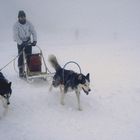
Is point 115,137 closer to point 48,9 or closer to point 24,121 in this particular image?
point 24,121

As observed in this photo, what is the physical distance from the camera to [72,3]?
35.8 meters

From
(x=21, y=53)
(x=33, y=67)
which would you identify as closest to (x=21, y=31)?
(x=21, y=53)

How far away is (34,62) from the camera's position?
8.03m

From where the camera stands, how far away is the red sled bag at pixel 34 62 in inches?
315

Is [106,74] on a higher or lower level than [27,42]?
lower

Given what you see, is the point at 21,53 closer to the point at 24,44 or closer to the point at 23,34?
the point at 24,44

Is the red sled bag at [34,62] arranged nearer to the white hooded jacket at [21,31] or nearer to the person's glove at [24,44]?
the person's glove at [24,44]

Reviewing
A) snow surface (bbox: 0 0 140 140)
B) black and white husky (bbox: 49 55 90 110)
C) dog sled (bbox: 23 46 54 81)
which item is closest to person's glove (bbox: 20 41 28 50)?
dog sled (bbox: 23 46 54 81)

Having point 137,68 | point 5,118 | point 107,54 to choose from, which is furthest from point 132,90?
point 107,54

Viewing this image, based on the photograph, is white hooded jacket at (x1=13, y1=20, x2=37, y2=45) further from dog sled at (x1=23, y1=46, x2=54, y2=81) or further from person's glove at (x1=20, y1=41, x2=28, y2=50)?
dog sled at (x1=23, y1=46, x2=54, y2=81)

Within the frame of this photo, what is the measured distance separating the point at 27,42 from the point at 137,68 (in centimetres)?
409

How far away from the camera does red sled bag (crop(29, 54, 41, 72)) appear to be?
8.01 m

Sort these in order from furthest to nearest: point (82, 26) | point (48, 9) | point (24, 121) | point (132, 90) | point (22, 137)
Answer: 1. point (48, 9)
2. point (82, 26)
3. point (132, 90)
4. point (24, 121)
5. point (22, 137)

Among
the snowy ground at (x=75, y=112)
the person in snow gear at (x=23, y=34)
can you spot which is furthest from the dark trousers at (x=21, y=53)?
the snowy ground at (x=75, y=112)
